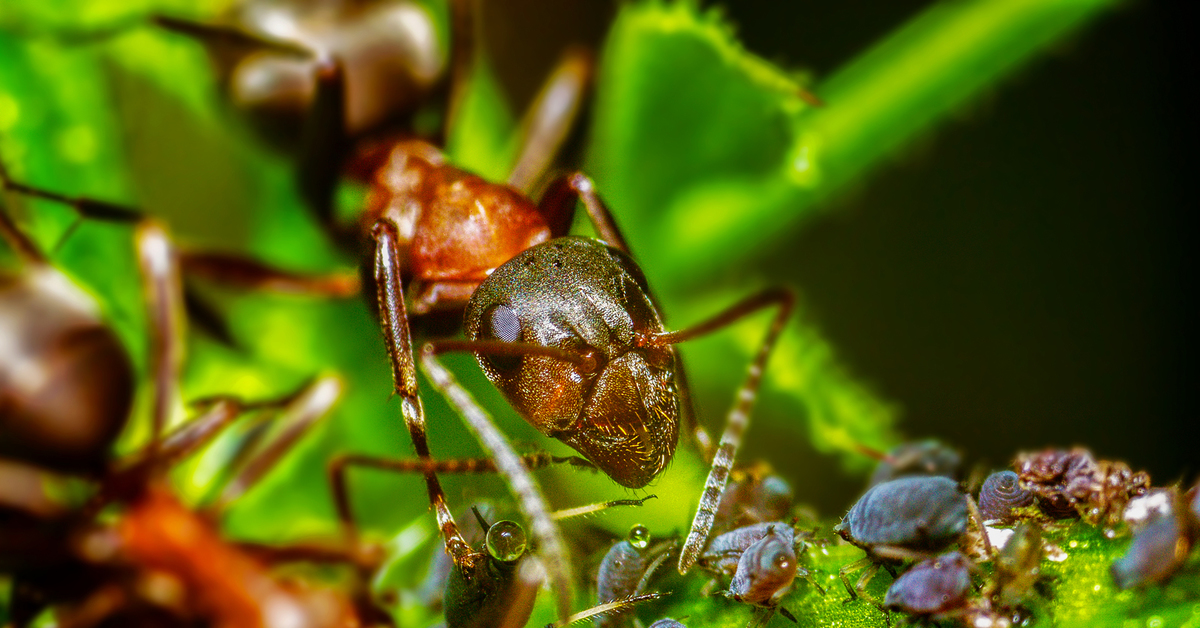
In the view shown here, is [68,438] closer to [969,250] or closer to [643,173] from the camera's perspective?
[643,173]

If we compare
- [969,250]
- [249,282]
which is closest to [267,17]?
[249,282]

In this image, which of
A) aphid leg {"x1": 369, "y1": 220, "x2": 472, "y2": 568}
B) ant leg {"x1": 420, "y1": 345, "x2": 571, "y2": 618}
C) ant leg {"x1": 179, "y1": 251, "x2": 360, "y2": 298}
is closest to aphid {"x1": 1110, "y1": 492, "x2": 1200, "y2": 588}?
ant leg {"x1": 420, "y1": 345, "x2": 571, "y2": 618}

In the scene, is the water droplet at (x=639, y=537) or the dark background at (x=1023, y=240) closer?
the water droplet at (x=639, y=537)

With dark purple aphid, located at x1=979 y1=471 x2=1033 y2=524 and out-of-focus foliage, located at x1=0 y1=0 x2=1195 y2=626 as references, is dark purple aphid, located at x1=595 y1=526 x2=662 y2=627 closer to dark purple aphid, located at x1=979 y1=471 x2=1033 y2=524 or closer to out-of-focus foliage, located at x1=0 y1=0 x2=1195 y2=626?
dark purple aphid, located at x1=979 y1=471 x2=1033 y2=524

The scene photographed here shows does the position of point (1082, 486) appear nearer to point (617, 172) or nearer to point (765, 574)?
point (765, 574)

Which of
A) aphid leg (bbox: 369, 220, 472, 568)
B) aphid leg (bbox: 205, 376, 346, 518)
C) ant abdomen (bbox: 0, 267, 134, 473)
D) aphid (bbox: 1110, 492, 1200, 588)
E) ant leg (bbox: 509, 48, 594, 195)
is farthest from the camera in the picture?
ant leg (bbox: 509, 48, 594, 195)

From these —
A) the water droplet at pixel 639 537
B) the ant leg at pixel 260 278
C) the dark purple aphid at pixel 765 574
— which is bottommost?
the dark purple aphid at pixel 765 574

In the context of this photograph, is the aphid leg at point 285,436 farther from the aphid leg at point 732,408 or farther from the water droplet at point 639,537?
Answer: the water droplet at point 639,537

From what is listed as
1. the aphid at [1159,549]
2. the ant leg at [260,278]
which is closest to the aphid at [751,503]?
the aphid at [1159,549]
